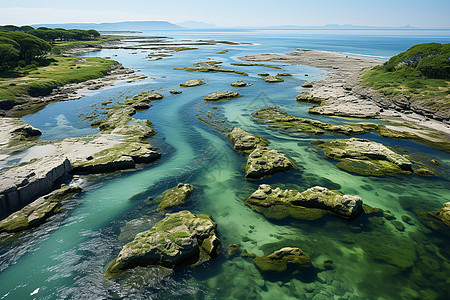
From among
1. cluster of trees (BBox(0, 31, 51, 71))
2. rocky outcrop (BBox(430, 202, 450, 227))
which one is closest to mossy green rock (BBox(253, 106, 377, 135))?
rocky outcrop (BBox(430, 202, 450, 227))

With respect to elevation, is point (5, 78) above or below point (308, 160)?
above

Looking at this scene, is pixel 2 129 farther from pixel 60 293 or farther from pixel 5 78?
pixel 5 78

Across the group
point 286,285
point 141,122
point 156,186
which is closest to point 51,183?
point 156,186

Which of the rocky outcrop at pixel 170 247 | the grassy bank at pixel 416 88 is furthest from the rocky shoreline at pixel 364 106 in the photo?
the rocky outcrop at pixel 170 247

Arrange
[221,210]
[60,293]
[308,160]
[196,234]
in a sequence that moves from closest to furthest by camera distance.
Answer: [60,293], [196,234], [221,210], [308,160]

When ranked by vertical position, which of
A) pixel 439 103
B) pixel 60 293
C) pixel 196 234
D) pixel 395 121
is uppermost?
pixel 439 103

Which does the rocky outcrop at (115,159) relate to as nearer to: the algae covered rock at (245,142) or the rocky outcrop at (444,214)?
the algae covered rock at (245,142)

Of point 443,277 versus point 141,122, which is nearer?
point 443,277

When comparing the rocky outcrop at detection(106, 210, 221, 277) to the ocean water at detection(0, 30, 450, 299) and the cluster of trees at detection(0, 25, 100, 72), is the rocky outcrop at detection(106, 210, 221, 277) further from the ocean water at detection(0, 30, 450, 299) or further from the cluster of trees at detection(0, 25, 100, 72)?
the cluster of trees at detection(0, 25, 100, 72)

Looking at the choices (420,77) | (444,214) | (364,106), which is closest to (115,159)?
(444,214)
